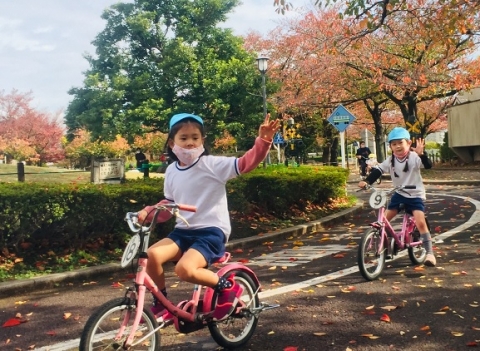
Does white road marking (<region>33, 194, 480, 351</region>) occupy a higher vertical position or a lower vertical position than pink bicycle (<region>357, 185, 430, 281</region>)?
lower

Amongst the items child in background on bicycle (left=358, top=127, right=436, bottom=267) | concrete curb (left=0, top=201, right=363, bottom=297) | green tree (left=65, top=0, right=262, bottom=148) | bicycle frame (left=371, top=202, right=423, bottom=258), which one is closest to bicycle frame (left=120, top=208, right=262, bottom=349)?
bicycle frame (left=371, top=202, right=423, bottom=258)

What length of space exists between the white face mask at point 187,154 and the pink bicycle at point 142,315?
0.48 meters

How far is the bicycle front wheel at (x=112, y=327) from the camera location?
308 centimetres

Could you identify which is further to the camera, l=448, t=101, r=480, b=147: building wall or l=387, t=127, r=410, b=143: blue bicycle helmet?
l=448, t=101, r=480, b=147: building wall

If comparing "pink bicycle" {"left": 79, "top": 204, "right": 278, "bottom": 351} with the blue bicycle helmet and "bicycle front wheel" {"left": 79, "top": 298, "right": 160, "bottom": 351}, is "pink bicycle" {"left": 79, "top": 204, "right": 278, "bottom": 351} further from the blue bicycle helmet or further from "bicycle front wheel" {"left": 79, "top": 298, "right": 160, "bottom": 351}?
the blue bicycle helmet

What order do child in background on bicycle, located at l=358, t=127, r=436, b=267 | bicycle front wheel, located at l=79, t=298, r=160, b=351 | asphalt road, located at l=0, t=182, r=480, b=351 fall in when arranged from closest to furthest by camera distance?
bicycle front wheel, located at l=79, t=298, r=160, b=351
asphalt road, located at l=0, t=182, r=480, b=351
child in background on bicycle, located at l=358, t=127, r=436, b=267

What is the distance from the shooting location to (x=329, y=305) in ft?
16.6

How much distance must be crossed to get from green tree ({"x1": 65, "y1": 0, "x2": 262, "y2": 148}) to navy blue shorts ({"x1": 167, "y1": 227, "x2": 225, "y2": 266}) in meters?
26.9

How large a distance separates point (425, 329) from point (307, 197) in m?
8.06

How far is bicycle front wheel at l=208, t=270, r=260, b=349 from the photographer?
3.90 meters

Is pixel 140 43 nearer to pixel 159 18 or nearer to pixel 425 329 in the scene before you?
pixel 159 18

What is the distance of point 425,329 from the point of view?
4.24 meters

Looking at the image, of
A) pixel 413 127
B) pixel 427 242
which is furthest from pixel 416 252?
pixel 413 127

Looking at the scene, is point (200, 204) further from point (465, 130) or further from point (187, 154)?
point (465, 130)
